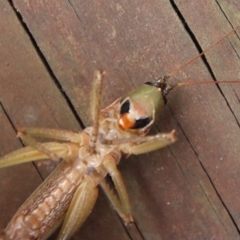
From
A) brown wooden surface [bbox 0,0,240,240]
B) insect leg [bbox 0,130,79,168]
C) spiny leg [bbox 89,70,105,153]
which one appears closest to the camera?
spiny leg [bbox 89,70,105,153]

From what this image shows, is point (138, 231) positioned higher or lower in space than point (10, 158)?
lower

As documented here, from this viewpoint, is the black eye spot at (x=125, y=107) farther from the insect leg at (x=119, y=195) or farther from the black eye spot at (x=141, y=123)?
the insect leg at (x=119, y=195)

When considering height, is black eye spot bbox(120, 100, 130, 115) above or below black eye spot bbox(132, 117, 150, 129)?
above

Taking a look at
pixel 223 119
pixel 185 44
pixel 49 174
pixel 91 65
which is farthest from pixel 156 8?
pixel 49 174

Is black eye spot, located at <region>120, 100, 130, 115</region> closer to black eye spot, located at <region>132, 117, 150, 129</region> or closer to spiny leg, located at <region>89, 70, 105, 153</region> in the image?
black eye spot, located at <region>132, 117, 150, 129</region>

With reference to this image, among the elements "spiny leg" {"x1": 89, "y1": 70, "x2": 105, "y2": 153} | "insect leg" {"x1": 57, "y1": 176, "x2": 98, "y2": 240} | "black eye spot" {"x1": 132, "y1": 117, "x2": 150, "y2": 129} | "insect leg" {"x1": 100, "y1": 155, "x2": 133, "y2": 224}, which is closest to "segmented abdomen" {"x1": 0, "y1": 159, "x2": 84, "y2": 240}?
"insect leg" {"x1": 57, "y1": 176, "x2": 98, "y2": 240}

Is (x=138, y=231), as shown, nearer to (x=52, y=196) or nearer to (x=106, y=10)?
(x=52, y=196)

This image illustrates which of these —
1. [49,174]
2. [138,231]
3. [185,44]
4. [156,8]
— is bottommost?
[138,231]

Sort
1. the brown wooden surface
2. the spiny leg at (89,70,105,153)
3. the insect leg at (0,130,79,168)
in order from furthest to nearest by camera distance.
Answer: the brown wooden surface → the insect leg at (0,130,79,168) → the spiny leg at (89,70,105,153)

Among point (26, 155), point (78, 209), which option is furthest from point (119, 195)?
point (26, 155)
